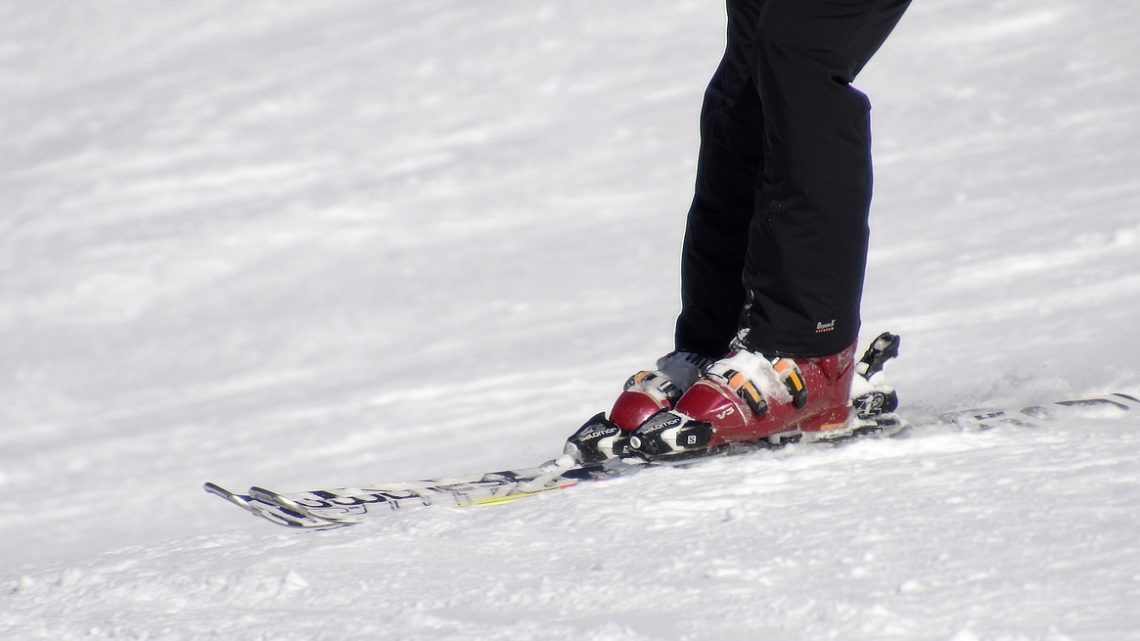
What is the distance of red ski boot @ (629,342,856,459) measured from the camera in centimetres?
232

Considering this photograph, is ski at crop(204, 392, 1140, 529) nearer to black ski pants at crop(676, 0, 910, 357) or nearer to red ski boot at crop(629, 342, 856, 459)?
red ski boot at crop(629, 342, 856, 459)

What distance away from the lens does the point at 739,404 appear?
2322 millimetres

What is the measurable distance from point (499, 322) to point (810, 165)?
2.66m

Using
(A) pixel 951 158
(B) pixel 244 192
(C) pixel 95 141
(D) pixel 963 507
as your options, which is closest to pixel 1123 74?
(A) pixel 951 158

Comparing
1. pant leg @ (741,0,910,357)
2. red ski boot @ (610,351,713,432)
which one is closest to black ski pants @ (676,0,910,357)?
pant leg @ (741,0,910,357)

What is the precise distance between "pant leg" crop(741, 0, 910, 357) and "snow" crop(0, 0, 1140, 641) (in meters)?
0.29

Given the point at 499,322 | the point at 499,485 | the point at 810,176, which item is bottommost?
the point at 499,485

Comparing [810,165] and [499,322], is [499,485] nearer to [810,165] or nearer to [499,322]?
[810,165]

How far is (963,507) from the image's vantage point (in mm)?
1823

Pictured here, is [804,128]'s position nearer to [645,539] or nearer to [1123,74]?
[645,539]

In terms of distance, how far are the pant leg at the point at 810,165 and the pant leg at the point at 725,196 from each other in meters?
0.21

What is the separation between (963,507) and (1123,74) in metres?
5.90

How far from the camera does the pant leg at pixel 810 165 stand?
87.7 inches

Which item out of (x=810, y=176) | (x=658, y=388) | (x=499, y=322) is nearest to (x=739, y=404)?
(x=658, y=388)
